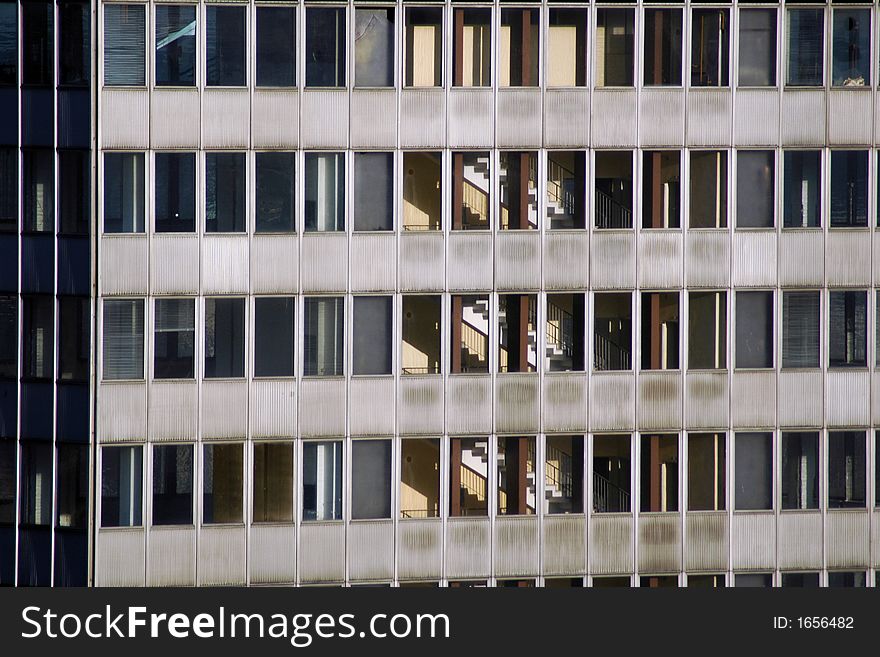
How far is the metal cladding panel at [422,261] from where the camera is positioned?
31562 mm

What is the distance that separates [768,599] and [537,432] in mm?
6834

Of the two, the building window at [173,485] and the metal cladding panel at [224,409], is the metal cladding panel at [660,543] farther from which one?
the building window at [173,485]

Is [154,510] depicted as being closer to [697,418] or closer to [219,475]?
[219,475]

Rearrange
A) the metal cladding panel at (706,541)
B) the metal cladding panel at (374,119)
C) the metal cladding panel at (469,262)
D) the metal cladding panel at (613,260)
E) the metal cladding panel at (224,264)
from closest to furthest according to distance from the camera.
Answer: the metal cladding panel at (224,264) < the metal cladding panel at (374,119) < the metal cladding panel at (469,262) < the metal cladding panel at (613,260) < the metal cladding panel at (706,541)

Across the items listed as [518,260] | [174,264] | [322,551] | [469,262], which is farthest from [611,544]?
[174,264]

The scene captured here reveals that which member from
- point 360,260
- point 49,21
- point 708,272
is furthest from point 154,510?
point 708,272

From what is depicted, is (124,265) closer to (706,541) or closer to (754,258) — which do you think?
(754,258)

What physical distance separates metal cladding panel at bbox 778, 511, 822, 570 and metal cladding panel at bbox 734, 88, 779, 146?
9.12 meters

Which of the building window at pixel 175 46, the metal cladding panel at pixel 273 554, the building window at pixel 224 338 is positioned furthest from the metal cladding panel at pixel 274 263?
the metal cladding panel at pixel 273 554

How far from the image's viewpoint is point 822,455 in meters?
32.5

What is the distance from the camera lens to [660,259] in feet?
105

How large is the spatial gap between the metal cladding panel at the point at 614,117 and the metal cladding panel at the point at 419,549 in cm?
1001

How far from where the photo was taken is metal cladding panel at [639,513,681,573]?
3225cm

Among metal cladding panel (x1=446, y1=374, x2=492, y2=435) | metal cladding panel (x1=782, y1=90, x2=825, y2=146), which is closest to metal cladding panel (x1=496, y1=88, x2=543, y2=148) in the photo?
metal cladding panel (x1=446, y1=374, x2=492, y2=435)
